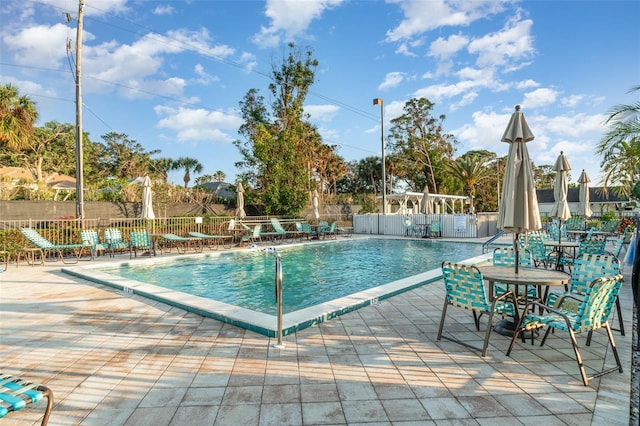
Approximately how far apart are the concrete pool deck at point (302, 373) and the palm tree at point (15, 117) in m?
13.8

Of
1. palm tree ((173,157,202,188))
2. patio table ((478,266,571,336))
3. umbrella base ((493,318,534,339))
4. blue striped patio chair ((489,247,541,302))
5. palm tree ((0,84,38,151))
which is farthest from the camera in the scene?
palm tree ((173,157,202,188))

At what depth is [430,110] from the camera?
1359 inches

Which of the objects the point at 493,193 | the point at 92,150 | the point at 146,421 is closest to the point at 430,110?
the point at 493,193

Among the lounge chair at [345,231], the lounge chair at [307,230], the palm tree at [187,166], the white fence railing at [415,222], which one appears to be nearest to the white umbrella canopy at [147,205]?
the lounge chair at [307,230]

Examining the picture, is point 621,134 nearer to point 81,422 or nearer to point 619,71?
point 619,71

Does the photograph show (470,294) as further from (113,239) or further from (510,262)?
(113,239)

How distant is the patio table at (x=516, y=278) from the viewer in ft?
11.8

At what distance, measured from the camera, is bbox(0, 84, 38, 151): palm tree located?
14.7 metres

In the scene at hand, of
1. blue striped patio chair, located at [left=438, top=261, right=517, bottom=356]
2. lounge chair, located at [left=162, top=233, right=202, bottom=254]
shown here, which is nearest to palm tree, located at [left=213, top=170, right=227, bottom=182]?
lounge chair, located at [left=162, top=233, right=202, bottom=254]

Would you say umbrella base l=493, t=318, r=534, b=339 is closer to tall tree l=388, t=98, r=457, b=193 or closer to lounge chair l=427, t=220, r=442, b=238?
lounge chair l=427, t=220, r=442, b=238

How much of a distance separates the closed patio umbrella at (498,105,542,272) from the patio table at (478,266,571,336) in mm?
201

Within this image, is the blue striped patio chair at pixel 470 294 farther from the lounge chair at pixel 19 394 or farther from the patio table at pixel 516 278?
the lounge chair at pixel 19 394

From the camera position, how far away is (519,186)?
13.7 feet

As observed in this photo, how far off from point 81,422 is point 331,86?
994 inches
